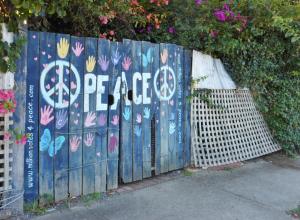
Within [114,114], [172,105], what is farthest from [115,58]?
[172,105]

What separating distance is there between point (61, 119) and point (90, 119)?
1.37 feet

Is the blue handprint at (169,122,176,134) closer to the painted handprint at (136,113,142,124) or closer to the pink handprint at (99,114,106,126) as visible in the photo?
the painted handprint at (136,113,142,124)

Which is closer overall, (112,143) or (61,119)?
(61,119)

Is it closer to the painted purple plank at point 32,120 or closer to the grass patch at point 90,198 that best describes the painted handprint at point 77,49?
the painted purple plank at point 32,120

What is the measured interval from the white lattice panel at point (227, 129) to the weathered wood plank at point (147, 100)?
1011mm

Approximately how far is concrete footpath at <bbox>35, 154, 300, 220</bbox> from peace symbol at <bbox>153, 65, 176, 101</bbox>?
1225 mm

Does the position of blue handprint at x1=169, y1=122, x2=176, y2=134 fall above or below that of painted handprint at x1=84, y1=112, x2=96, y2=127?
below

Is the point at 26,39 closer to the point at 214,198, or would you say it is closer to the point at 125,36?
the point at 125,36

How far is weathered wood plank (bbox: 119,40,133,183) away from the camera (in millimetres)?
5027

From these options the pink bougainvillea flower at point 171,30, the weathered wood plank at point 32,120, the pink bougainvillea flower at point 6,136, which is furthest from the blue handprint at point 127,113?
the pink bougainvillea flower at point 171,30

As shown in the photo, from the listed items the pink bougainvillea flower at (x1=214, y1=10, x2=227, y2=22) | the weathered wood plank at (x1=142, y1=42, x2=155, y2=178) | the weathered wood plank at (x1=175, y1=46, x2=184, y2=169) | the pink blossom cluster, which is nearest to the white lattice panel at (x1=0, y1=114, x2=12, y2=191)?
the pink blossom cluster

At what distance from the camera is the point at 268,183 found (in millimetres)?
5723

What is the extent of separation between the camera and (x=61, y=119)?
14.2 ft

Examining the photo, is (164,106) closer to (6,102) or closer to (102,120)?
(102,120)
